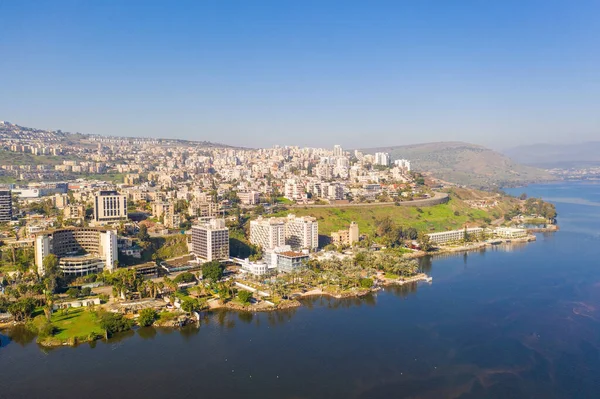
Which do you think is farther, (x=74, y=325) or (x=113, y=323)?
(x=74, y=325)

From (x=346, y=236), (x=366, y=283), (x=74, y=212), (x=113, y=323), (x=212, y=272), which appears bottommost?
(x=366, y=283)

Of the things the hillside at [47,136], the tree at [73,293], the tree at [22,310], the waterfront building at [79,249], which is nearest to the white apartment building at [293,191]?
the waterfront building at [79,249]

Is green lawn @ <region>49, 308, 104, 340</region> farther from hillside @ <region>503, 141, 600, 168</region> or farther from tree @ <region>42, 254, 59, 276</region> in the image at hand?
hillside @ <region>503, 141, 600, 168</region>

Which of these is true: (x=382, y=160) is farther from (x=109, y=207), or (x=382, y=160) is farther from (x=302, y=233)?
(x=109, y=207)

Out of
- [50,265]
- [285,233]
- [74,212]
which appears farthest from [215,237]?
[74,212]

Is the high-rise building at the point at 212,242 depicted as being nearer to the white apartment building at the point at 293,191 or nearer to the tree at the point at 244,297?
the tree at the point at 244,297

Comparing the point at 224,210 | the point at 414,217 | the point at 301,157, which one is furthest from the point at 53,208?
the point at 301,157
